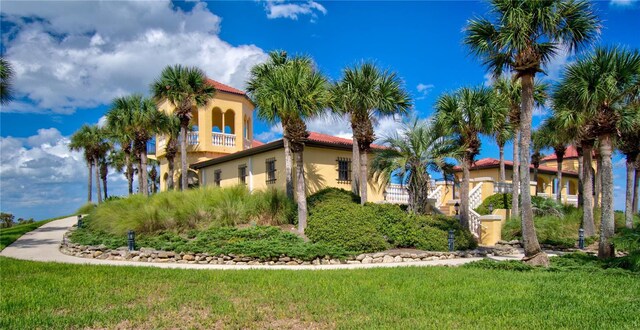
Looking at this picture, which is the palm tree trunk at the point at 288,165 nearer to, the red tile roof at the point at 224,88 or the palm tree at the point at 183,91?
the palm tree at the point at 183,91

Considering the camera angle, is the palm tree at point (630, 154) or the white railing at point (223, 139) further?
the white railing at point (223, 139)

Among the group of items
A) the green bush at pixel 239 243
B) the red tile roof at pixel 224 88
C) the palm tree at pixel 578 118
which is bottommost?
the green bush at pixel 239 243

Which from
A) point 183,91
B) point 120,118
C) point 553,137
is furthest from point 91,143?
point 553,137

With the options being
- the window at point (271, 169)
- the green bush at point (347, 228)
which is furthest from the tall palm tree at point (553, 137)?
the window at point (271, 169)

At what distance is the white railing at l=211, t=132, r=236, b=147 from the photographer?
103 ft

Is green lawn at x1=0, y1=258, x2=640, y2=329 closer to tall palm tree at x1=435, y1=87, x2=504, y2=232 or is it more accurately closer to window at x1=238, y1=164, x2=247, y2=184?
tall palm tree at x1=435, y1=87, x2=504, y2=232

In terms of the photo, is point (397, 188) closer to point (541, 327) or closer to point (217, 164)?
point (217, 164)

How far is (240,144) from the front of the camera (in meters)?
32.6

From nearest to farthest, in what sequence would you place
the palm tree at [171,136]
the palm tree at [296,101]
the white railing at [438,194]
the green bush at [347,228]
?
the green bush at [347,228]
the palm tree at [296,101]
the white railing at [438,194]
the palm tree at [171,136]

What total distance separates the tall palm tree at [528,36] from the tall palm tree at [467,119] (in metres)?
5.52

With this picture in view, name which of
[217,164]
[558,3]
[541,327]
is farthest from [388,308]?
[217,164]

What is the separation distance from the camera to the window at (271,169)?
23531 mm

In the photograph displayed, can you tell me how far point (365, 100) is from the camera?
18578 mm


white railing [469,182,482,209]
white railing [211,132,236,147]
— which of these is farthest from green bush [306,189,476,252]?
white railing [211,132,236,147]
